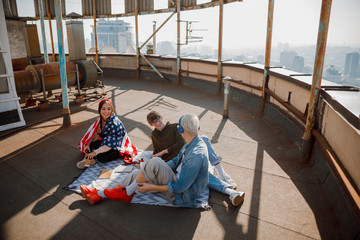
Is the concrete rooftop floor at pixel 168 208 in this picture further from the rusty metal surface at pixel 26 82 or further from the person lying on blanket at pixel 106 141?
the rusty metal surface at pixel 26 82

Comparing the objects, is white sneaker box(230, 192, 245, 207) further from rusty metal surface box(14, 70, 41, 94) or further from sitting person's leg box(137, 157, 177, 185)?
rusty metal surface box(14, 70, 41, 94)

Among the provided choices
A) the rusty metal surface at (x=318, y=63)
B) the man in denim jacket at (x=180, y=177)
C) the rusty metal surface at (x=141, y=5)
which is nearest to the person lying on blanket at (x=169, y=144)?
the man in denim jacket at (x=180, y=177)

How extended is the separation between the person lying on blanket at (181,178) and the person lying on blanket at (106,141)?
119 centimetres

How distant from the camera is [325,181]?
4.29 metres

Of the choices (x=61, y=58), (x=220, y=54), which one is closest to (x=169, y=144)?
(x=61, y=58)

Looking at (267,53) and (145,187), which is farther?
(267,53)

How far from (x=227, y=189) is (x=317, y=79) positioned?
8.25ft

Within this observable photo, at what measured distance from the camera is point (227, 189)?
4164 millimetres

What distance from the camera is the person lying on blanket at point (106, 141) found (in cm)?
520

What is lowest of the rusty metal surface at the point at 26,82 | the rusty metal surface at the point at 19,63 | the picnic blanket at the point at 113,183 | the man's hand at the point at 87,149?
the picnic blanket at the point at 113,183

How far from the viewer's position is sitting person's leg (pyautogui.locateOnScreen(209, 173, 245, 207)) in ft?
12.6

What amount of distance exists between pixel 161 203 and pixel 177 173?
0.56 m

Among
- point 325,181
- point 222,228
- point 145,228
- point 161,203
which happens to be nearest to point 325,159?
point 325,181

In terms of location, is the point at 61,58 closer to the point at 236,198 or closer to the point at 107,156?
the point at 107,156
